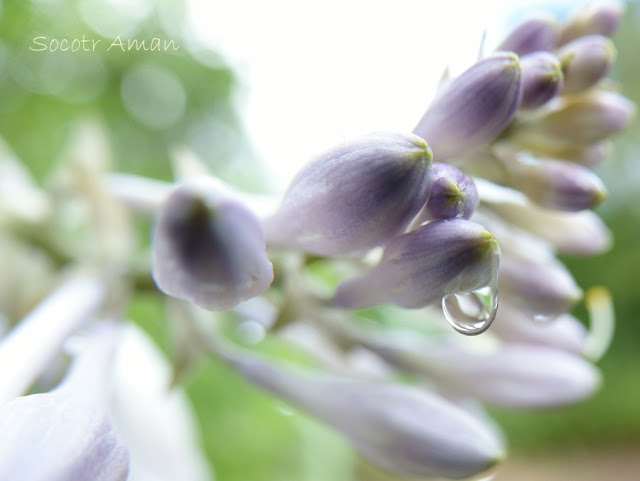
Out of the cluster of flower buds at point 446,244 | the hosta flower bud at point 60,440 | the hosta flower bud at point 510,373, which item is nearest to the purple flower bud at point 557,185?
the cluster of flower buds at point 446,244

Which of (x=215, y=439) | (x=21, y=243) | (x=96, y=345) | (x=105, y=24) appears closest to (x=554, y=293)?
(x=96, y=345)

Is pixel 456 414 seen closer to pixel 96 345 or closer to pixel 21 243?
pixel 96 345

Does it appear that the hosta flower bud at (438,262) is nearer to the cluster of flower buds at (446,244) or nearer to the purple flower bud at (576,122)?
the cluster of flower buds at (446,244)

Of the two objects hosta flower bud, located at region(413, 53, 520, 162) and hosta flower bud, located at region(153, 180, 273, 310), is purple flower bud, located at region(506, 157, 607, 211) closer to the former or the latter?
hosta flower bud, located at region(413, 53, 520, 162)

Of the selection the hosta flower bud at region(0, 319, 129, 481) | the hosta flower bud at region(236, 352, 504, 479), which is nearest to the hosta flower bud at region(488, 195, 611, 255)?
the hosta flower bud at region(236, 352, 504, 479)

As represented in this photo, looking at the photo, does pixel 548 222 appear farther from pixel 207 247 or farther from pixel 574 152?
pixel 207 247
